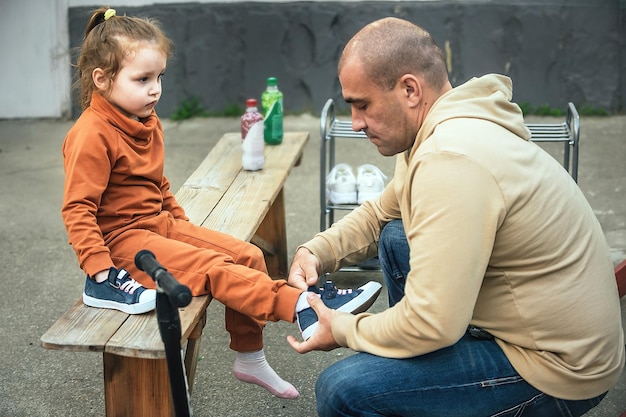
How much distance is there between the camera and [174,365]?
6.39 feet

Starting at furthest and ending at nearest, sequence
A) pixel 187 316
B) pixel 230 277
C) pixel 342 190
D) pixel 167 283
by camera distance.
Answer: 1. pixel 342 190
2. pixel 230 277
3. pixel 187 316
4. pixel 167 283

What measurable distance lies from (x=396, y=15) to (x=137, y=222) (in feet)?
13.9

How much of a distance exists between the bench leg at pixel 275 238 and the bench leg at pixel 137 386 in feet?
5.47

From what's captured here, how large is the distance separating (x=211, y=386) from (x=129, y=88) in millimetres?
1146

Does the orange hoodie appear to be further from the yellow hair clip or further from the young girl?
the yellow hair clip

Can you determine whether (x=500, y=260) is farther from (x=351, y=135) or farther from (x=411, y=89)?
(x=351, y=135)

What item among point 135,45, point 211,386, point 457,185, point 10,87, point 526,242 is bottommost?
point 211,386

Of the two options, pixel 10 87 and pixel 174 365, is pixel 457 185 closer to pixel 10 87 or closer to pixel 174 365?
pixel 174 365

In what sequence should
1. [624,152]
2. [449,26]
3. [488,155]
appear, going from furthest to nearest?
1. [449,26]
2. [624,152]
3. [488,155]

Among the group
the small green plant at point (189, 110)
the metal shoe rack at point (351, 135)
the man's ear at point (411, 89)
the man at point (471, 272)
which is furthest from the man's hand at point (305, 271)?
the small green plant at point (189, 110)

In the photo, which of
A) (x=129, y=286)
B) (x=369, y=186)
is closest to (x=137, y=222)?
(x=129, y=286)

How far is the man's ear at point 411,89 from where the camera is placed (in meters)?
2.29

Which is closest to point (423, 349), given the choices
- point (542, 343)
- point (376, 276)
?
point (542, 343)

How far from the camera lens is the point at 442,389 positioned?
2248mm
